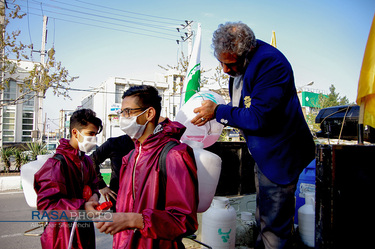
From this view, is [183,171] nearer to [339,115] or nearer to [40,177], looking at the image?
[40,177]

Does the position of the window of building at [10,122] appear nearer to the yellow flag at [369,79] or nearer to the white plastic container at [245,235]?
the white plastic container at [245,235]

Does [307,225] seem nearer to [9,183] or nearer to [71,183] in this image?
[71,183]

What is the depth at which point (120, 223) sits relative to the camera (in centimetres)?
116

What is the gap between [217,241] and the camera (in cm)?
287

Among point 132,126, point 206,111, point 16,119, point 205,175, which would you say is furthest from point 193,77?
point 16,119

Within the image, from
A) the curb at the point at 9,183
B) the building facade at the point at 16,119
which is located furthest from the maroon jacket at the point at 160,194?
the building facade at the point at 16,119

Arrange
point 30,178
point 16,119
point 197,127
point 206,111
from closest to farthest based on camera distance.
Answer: point 206,111
point 30,178
point 197,127
point 16,119

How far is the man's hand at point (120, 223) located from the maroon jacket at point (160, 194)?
0.03 metres

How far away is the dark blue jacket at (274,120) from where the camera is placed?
5.42 feet

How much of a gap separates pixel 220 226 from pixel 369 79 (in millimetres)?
2147

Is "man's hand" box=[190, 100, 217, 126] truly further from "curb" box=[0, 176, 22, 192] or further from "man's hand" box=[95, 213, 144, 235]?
"curb" box=[0, 176, 22, 192]

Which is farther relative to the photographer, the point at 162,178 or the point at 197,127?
the point at 197,127

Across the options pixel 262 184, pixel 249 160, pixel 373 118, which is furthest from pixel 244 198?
pixel 373 118

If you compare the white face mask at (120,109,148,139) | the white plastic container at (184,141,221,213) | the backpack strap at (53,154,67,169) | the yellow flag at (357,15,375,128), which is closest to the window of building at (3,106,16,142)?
the backpack strap at (53,154,67,169)
